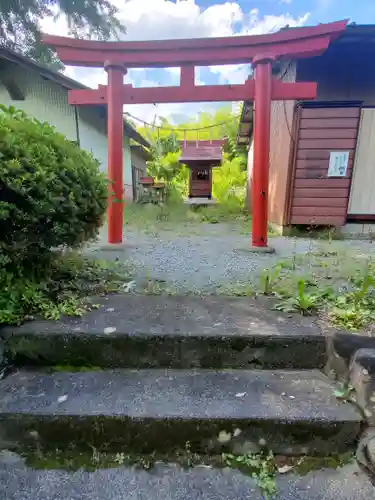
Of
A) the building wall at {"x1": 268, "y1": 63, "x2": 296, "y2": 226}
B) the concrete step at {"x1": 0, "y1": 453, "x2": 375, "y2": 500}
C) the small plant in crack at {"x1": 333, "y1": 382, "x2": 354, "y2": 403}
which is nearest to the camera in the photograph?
the concrete step at {"x1": 0, "y1": 453, "x2": 375, "y2": 500}

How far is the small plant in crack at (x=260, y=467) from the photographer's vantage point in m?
1.11

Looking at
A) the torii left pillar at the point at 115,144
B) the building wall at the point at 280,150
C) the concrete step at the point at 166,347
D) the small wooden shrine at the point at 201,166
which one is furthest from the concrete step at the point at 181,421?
the small wooden shrine at the point at 201,166

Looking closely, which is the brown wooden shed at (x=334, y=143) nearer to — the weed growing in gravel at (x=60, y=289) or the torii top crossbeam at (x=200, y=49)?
the torii top crossbeam at (x=200, y=49)

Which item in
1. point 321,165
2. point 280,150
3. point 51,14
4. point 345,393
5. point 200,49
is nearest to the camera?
point 345,393

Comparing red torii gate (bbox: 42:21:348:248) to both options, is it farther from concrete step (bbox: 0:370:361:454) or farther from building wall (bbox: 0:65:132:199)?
building wall (bbox: 0:65:132:199)

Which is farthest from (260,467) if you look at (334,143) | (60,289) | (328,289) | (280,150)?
(280,150)

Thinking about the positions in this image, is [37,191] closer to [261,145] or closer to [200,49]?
[261,145]

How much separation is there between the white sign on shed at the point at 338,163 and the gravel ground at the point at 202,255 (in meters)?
1.04

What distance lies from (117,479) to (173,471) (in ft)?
0.70

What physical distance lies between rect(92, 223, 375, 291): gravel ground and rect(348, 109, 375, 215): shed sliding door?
0.75 m

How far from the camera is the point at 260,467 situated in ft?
3.91

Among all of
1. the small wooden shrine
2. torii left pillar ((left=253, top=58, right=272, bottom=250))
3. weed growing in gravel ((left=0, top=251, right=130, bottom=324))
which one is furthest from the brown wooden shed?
the small wooden shrine

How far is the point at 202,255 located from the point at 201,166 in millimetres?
6391

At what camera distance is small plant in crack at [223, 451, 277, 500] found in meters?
1.11
